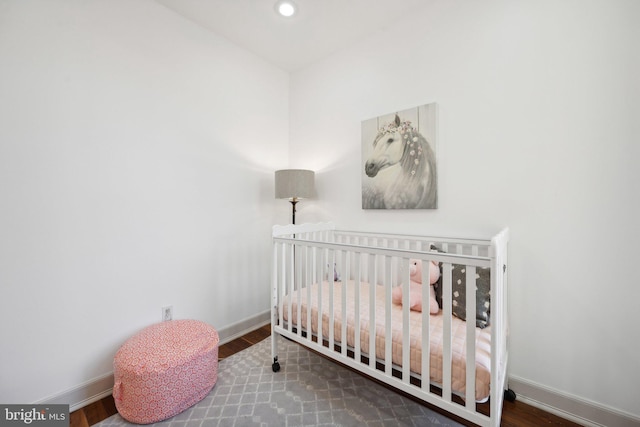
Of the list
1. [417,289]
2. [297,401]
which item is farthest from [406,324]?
[297,401]

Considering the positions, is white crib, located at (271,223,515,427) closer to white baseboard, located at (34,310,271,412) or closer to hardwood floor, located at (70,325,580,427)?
hardwood floor, located at (70,325,580,427)

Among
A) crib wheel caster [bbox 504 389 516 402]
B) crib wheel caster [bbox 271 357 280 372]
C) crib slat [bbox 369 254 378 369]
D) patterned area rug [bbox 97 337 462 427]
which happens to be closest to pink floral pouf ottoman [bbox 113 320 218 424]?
patterned area rug [bbox 97 337 462 427]

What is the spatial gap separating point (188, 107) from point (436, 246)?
2.16 m

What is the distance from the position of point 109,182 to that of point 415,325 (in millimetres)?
2033

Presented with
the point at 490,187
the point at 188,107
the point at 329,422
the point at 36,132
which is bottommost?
the point at 329,422

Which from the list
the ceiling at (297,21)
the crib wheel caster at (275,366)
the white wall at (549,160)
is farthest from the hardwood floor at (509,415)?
the ceiling at (297,21)

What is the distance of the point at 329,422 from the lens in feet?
4.53

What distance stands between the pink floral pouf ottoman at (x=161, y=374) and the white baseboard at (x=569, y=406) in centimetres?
190

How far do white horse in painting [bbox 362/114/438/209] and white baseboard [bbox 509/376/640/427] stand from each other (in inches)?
48.1

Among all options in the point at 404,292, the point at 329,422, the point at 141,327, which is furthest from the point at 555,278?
the point at 141,327

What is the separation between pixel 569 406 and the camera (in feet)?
4.65

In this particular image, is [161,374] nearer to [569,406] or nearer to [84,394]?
[84,394]

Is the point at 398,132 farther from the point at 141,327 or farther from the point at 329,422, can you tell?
the point at 141,327

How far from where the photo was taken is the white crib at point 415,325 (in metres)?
1.03
